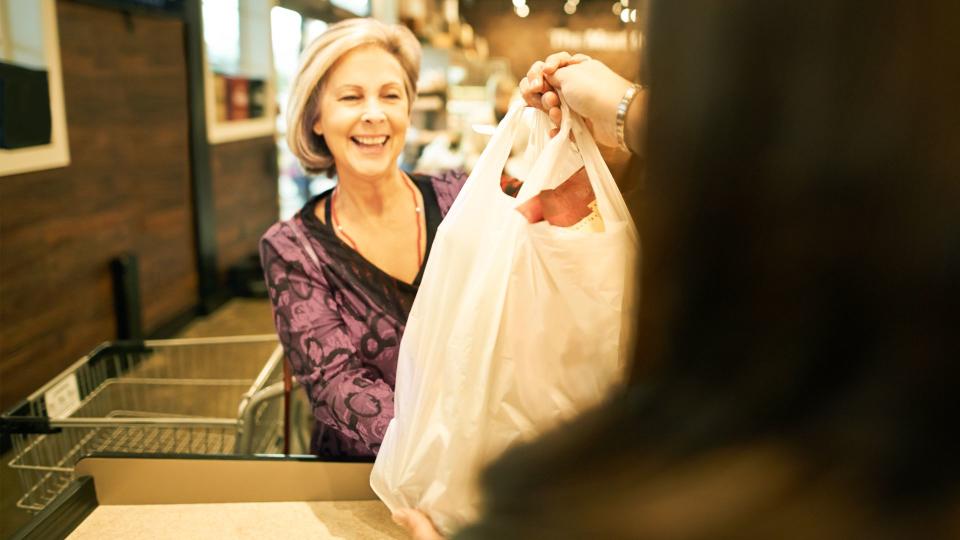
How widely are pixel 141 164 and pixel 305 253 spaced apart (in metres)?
3.53

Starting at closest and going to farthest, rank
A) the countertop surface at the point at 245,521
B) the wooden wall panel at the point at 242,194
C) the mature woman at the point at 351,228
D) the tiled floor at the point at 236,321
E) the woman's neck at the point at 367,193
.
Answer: the countertop surface at the point at 245,521 → the mature woman at the point at 351,228 → the woman's neck at the point at 367,193 → the tiled floor at the point at 236,321 → the wooden wall panel at the point at 242,194

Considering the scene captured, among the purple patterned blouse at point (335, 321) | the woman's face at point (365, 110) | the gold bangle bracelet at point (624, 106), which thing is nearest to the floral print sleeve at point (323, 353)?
the purple patterned blouse at point (335, 321)

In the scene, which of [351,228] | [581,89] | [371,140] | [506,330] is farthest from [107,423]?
[581,89]

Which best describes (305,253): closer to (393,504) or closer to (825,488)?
(393,504)

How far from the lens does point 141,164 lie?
14.7ft

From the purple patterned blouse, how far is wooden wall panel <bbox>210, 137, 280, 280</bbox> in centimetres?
437

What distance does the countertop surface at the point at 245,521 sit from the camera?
112 centimetres

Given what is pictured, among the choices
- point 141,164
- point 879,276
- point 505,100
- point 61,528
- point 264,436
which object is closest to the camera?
point 879,276

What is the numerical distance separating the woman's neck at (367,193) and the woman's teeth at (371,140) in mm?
79

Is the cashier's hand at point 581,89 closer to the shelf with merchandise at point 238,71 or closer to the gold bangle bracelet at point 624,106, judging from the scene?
the gold bangle bracelet at point 624,106

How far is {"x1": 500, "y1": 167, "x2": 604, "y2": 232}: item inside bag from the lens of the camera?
0.90 meters

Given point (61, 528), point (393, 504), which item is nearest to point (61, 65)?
point (61, 528)

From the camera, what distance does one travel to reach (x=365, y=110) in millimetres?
1524

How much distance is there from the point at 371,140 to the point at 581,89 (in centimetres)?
71
